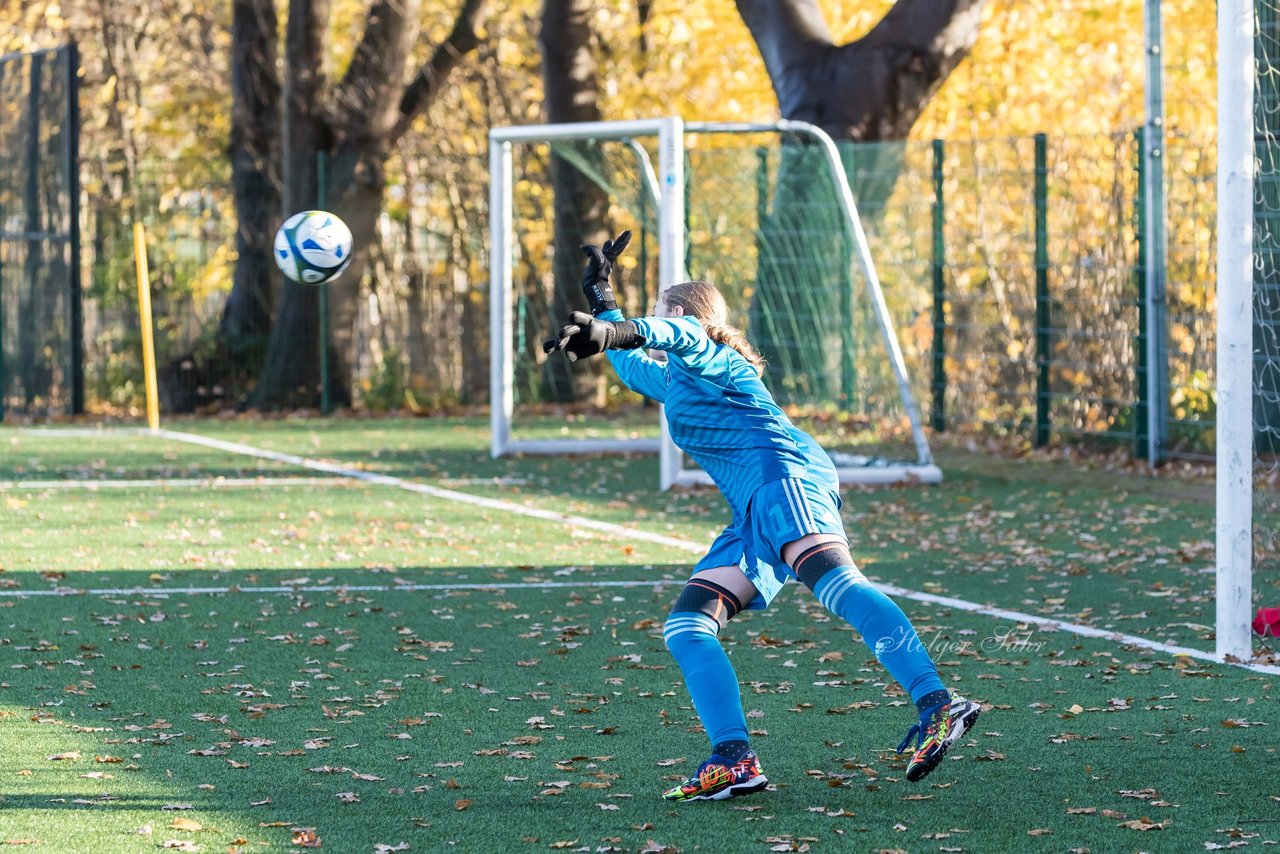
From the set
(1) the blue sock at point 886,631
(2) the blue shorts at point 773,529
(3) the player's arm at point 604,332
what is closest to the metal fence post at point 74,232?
(3) the player's arm at point 604,332

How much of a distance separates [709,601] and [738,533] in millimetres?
223

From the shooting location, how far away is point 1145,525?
11414 mm

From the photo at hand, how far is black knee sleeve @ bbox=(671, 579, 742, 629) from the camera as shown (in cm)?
543

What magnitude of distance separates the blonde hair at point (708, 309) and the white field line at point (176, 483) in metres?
8.80

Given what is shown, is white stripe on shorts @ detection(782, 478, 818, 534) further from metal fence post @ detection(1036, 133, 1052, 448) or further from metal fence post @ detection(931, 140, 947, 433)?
metal fence post @ detection(931, 140, 947, 433)

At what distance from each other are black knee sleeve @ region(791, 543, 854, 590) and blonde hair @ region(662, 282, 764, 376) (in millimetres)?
614

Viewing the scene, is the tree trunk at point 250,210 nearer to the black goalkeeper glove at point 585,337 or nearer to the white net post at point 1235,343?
the white net post at point 1235,343

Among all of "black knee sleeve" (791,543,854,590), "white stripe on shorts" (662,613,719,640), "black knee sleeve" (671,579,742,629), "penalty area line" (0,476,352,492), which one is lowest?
"penalty area line" (0,476,352,492)

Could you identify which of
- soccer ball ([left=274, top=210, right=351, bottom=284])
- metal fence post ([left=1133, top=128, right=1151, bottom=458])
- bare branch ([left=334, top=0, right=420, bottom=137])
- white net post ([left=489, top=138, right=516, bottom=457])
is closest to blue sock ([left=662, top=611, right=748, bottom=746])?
soccer ball ([left=274, top=210, right=351, bottom=284])

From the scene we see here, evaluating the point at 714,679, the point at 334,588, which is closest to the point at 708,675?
the point at 714,679

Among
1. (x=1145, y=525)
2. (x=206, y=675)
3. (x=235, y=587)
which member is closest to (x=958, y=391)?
(x=1145, y=525)

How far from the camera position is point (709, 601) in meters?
5.45

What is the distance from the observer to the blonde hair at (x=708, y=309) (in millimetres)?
5457

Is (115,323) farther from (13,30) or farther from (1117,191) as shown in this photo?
(1117,191)
